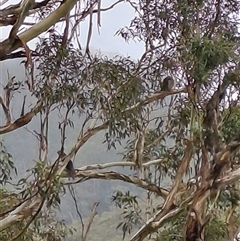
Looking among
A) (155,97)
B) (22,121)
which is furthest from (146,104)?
(22,121)

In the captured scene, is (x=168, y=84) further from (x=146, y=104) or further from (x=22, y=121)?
(x=22, y=121)

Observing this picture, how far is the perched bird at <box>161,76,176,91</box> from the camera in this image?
8.83 feet

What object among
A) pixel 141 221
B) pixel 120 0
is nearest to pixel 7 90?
pixel 120 0

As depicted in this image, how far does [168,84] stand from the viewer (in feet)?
8.89

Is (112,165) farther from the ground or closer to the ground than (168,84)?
closer to the ground

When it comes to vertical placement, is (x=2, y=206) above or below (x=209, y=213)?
above

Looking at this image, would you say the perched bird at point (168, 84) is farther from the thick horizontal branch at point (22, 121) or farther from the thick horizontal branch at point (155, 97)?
the thick horizontal branch at point (22, 121)

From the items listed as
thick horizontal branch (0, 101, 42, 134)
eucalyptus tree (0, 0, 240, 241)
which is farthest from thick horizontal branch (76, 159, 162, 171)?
thick horizontal branch (0, 101, 42, 134)

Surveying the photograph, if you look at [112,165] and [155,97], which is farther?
[112,165]

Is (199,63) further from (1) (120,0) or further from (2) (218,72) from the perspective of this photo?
(1) (120,0)

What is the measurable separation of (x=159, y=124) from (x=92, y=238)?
1019 mm

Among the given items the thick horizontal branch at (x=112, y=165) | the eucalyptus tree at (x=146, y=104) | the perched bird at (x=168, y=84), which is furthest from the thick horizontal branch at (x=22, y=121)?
the perched bird at (x=168, y=84)

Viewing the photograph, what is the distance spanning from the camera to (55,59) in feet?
8.24

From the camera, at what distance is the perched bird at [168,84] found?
269 cm
